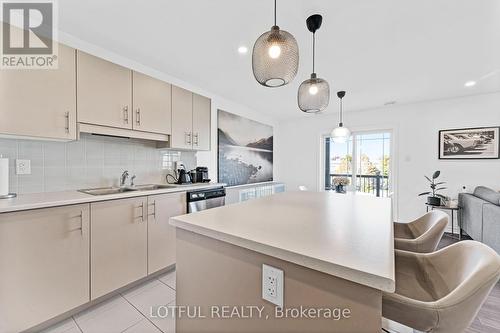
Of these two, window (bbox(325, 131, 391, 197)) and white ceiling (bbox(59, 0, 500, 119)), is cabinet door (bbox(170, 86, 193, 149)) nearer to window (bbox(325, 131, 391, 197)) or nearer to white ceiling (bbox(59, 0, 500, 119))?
white ceiling (bbox(59, 0, 500, 119))

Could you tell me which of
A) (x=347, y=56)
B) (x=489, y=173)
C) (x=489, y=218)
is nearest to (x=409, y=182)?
(x=489, y=173)

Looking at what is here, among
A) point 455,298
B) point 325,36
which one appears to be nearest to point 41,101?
point 325,36

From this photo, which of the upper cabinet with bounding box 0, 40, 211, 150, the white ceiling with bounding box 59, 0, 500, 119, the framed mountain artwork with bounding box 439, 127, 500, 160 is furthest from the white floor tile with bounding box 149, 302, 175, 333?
the framed mountain artwork with bounding box 439, 127, 500, 160

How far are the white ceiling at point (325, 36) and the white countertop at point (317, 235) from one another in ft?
5.05

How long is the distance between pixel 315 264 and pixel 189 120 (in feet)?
8.61

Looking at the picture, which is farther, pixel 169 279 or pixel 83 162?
pixel 169 279

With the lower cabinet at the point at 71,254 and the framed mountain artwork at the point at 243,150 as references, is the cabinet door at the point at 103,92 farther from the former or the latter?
the framed mountain artwork at the point at 243,150

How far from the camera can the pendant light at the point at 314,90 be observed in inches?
65.6

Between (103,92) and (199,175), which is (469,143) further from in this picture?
(103,92)

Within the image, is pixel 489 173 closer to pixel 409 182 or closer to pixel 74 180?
pixel 409 182

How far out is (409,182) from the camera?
4.17 meters

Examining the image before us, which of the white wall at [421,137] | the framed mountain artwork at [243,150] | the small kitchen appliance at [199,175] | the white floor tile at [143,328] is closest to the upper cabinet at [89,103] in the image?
the small kitchen appliance at [199,175]

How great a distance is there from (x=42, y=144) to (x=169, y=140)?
1.15 meters

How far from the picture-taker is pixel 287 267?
0.74 meters
